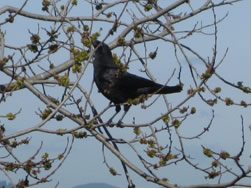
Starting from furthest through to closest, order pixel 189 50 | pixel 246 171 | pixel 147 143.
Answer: pixel 189 50
pixel 147 143
pixel 246 171

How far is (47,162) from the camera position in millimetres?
6062

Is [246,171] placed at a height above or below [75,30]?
below

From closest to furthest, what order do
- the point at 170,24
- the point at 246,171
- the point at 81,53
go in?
the point at 246,171 < the point at 81,53 < the point at 170,24

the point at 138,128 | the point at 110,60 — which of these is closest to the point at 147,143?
the point at 138,128

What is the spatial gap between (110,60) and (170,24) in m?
1.00

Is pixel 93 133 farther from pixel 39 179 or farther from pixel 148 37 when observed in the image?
pixel 148 37

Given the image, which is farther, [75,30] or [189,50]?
[189,50]

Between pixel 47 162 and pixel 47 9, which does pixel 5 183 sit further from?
pixel 47 9

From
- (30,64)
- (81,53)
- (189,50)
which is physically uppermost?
(189,50)

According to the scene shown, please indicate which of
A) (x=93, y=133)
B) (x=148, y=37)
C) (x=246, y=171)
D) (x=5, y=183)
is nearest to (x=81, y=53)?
(x=93, y=133)

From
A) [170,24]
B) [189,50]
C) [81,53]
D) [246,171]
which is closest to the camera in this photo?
[246,171]

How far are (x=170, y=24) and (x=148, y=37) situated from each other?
1.26 feet

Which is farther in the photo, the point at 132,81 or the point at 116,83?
the point at 116,83

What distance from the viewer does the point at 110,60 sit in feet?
26.7
